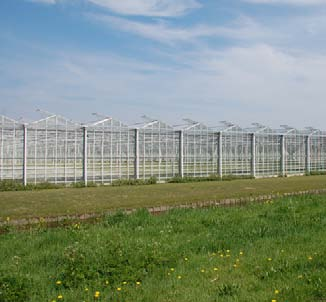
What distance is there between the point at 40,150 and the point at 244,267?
2267cm

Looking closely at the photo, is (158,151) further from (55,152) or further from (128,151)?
(55,152)

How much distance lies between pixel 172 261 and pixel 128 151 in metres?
21.9

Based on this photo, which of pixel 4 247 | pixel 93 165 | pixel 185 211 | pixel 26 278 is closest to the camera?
pixel 26 278

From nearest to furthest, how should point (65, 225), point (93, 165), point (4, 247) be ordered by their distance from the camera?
point (4, 247) < point (65, 225) < point (93, 165)

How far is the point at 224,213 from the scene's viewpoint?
10.9m

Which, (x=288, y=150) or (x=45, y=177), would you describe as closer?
(x=45, y=177)

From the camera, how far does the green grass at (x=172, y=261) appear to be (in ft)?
17.1

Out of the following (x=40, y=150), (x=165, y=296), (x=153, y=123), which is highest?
(x=153, y=123)

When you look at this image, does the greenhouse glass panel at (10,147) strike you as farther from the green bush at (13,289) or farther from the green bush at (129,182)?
the green bush at (13,289)

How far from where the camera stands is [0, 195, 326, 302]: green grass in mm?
5211

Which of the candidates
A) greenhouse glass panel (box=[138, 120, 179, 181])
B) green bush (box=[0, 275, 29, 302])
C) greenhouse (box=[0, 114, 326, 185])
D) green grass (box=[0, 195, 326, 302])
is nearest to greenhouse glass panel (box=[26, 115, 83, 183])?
greenhouse (box=[0, 114, 326, 185])

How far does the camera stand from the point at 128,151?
28.3m

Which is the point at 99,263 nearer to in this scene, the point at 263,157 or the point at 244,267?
the point at 244,267

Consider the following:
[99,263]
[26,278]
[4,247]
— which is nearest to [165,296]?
[99,263]
